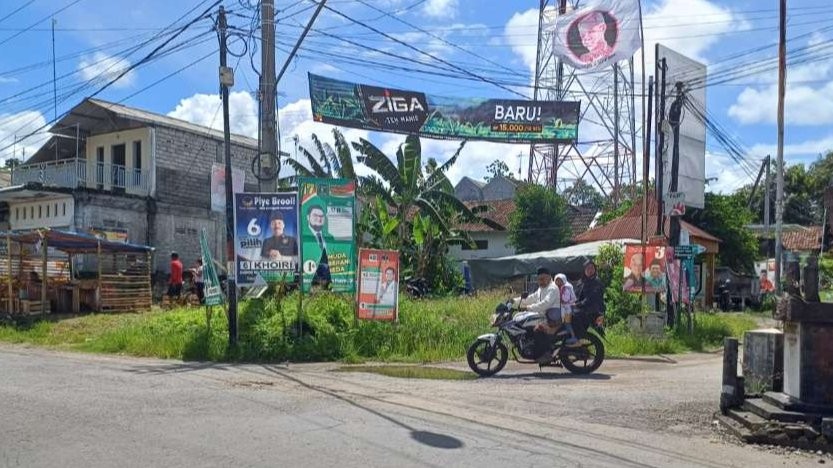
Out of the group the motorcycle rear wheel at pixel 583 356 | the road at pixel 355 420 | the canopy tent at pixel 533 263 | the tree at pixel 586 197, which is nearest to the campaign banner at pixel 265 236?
the road at pixel 355 420

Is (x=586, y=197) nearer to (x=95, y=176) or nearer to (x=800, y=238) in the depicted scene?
(x=800, y=238)

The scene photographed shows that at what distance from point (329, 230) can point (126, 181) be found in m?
16.3

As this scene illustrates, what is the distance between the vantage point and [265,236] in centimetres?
1474

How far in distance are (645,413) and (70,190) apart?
22.0 meters

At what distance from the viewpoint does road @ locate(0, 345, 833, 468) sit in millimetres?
6629

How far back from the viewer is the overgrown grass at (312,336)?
14078 millimetres

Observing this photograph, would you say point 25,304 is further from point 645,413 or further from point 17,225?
point 645,413

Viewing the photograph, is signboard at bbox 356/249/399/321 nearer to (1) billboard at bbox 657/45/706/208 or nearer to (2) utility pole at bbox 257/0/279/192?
(2) utility pole at bbox 257/0/279/192

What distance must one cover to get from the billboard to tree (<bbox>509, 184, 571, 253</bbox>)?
15.4m

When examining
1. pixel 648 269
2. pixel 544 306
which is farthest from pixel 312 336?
pixel 648 269

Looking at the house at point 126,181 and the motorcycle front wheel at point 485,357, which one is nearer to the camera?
the motorcycle front wheel at point 485,357

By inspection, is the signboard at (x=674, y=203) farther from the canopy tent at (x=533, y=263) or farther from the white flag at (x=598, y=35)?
the white flag at (x=598, y=35)

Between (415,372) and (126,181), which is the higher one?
(126,181)

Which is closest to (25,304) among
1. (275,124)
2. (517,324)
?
(275,124)
